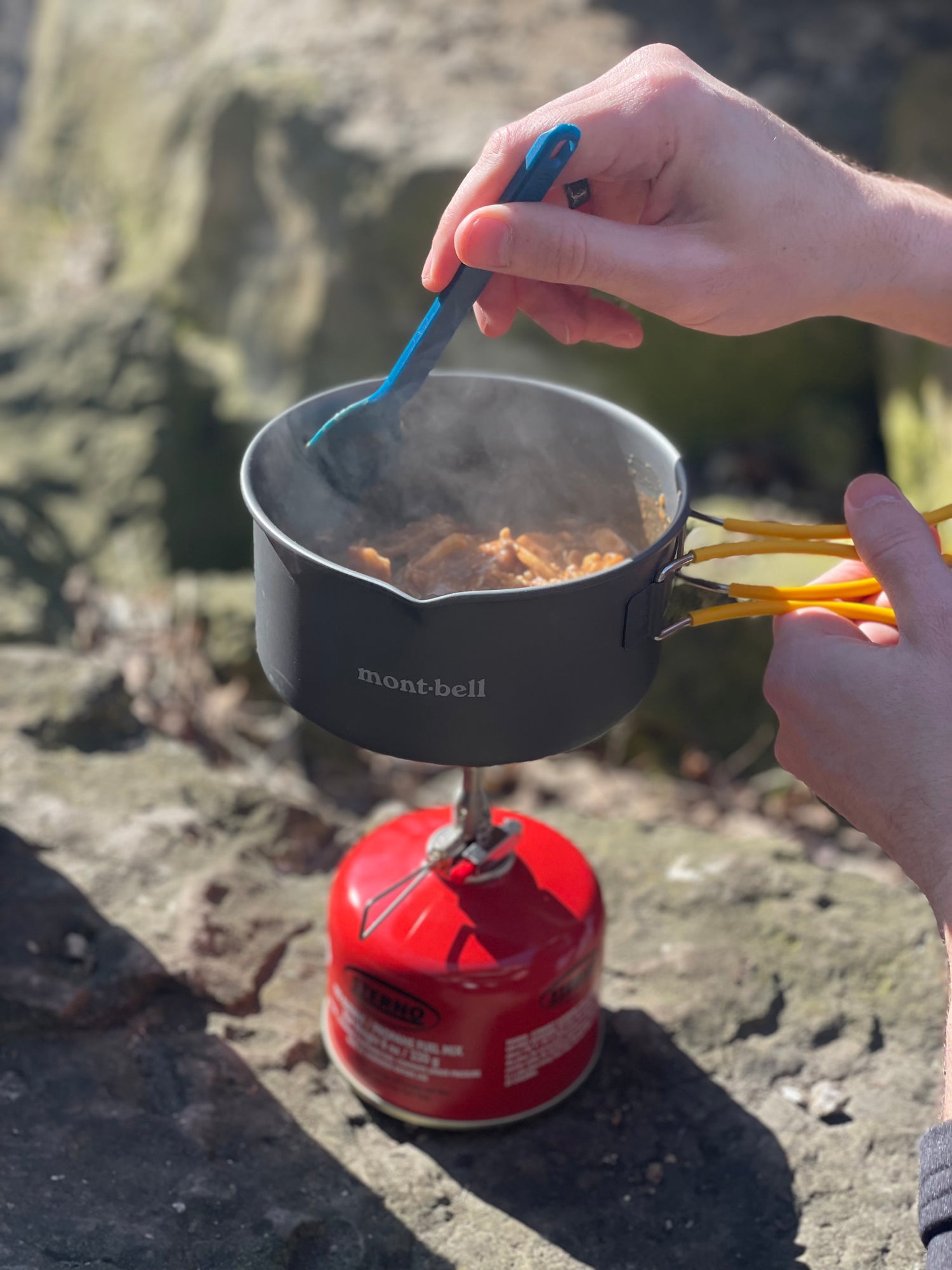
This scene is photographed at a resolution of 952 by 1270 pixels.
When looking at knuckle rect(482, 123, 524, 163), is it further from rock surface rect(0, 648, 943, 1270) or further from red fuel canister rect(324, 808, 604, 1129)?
rock surface rect(0, 648, 943, 1270)

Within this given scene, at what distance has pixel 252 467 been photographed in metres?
1.85

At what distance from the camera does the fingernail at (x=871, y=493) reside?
185cm

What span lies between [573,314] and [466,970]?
124 centimetres

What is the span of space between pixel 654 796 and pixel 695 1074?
5.85 ft

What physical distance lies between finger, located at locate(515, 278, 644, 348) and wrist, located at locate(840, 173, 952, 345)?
16.7 inches

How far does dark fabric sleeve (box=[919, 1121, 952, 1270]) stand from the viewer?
1550mm

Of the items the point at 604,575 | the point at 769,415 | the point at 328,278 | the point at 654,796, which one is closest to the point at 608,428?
the point at 604,575

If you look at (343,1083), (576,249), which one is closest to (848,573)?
(576,249)

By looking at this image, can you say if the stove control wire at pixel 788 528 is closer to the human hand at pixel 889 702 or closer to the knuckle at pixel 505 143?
the human hand at pixel 889 702

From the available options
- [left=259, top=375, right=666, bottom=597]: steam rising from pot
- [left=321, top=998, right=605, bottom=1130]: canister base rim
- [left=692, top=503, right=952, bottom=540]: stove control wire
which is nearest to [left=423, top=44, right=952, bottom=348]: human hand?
[left=259, top=375, right=666, bottom=597]: steam rising from pot

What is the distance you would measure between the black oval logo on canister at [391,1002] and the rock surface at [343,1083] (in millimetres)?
274

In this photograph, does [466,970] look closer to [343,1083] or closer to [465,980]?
[465,980]

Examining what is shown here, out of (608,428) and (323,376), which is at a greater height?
(608,428)

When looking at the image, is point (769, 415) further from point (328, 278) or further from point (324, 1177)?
point (324, 1177)
